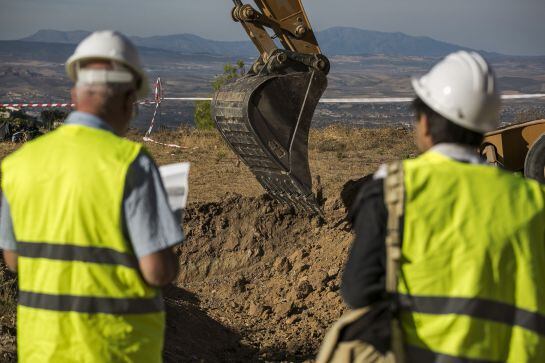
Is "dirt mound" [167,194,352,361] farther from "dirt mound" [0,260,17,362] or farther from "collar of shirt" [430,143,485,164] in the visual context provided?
"collar of shirt" [430,143,485,164]

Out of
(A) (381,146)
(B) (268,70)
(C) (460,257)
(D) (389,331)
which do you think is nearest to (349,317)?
(D) (389,331)

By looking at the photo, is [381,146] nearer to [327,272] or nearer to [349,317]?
[327,272]

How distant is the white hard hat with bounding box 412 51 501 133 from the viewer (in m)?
2.85

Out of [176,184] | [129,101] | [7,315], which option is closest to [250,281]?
[7,315]

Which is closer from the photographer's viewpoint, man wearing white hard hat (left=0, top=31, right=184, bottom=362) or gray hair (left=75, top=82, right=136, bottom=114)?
man wearing white hard hat (left=0, top=31, right=184, bottom=362)

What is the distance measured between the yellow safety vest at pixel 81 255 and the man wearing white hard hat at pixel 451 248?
2.24 ft

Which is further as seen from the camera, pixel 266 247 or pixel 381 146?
pixel 381 146

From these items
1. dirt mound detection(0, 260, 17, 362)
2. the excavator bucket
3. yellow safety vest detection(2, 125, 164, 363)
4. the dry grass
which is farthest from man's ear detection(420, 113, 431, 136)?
the dry grass

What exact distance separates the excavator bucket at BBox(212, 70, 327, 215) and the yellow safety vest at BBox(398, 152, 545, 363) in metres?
→ 6.62

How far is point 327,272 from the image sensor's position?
358 inches

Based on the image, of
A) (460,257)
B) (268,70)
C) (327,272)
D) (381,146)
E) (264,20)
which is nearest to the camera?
(460,257)

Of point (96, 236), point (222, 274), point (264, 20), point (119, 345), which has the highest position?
point (264, 20)

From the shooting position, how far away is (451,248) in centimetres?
275

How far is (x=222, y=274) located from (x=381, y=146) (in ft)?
29.5
